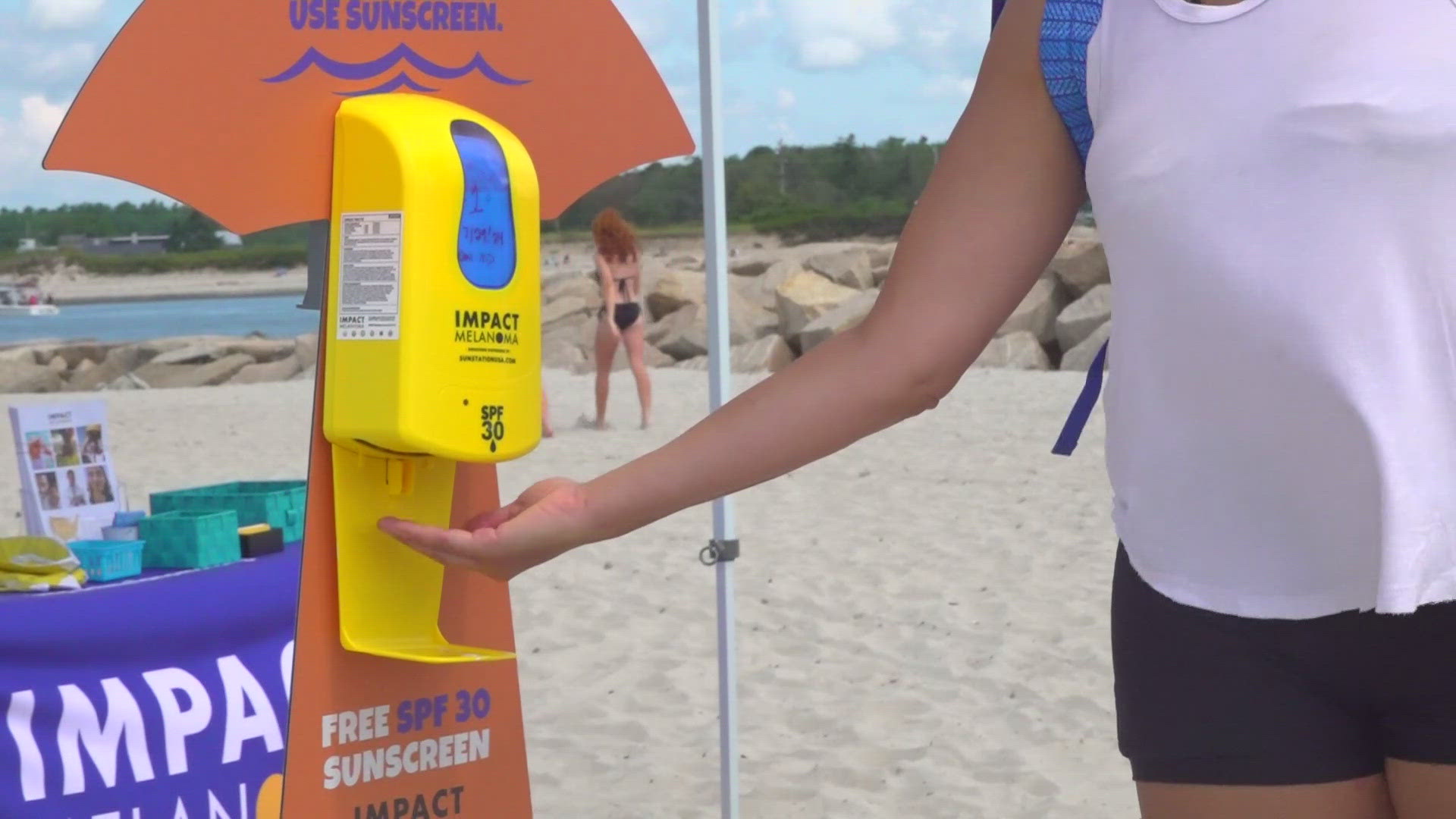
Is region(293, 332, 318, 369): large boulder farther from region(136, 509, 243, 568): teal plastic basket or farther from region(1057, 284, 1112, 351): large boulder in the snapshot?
region(136, 509, 243, 568): teal plastic basket

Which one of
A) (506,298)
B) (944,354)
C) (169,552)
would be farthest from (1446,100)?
(169,552)

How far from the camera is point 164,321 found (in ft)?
101

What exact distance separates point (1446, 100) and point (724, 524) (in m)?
2.03

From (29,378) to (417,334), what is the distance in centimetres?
2040

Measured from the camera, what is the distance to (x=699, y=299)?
18219 millimetres

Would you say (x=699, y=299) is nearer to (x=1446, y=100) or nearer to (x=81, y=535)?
(x=81, y=535)

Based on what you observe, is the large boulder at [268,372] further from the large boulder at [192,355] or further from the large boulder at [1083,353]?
the large boulder at [1083,353]

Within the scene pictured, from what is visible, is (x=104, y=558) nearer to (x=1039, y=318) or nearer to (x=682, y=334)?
(x=1039, y=318)

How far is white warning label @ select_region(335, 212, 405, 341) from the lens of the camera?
1497 mm

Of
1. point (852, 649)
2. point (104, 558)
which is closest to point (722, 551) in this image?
point (104, 558)

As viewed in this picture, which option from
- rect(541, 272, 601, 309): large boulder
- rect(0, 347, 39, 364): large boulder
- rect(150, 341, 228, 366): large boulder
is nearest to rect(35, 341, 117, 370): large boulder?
rect(0, 347, 39, 364): large boulder

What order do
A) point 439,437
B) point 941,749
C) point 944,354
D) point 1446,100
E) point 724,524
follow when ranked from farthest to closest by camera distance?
point 941,749 → point 724,524 → point 439,437 → point 944,354 → point 1446,100

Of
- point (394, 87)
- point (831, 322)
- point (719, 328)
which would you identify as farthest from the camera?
point (831, 322)

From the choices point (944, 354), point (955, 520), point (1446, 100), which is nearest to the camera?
point (1446, 100)
